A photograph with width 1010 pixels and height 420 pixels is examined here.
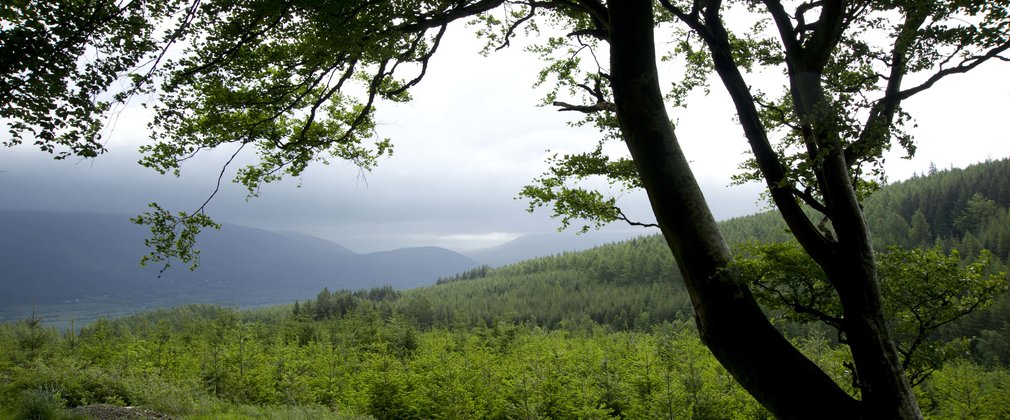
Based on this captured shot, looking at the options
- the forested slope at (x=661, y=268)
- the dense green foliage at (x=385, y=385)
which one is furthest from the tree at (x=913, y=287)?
the forested slope at (x=661, y=268)

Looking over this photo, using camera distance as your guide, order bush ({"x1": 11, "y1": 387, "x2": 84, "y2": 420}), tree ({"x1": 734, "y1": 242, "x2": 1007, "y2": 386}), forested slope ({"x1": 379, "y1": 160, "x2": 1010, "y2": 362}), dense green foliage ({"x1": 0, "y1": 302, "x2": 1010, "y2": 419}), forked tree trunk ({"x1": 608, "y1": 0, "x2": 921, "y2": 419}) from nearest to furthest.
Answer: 1. forked tree trunk ({"x1": 608, "y1": 0, "x2": 921, "y2": 419})
2. tree ({"x1": 734, "y1": 242, "x2": 1007, "y2": 386})
3. bush ({"x1": 11, "y1": 387, "x2": 84, "y2": 420})
4. dense green foliage ({"x1": 0, "y1": 302, "x2": 1010, "y2": 419})
5. forested slope ({"x1": 379, "y1": 160, "x2": 1010, "y2": 362})

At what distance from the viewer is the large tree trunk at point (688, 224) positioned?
3.28m

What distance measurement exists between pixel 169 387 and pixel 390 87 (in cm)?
912

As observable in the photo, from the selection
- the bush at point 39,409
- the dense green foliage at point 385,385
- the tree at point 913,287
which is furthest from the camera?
the dense green foliage at point 385,385

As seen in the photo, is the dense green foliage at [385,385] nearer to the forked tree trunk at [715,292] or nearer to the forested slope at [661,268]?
the forked tree trunk at [715,292]

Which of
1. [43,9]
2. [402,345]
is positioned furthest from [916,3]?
[402,345]

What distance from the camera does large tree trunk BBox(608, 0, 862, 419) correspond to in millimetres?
3279

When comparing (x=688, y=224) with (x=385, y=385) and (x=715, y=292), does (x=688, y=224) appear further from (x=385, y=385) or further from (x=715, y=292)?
(x=385, y=385)

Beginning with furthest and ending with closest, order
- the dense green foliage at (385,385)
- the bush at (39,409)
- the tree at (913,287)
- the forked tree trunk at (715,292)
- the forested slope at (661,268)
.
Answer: the forested slope at (661,268)
the dense green foliage at (385,385)
the bush at (39,409)
the tree at (913,287)
the forked tree trunk at (715,292)

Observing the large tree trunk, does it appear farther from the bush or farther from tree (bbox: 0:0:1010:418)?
the bush

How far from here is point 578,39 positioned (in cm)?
737

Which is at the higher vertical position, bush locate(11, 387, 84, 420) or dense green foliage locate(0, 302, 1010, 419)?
bush locate(11, 387, 84, 420)

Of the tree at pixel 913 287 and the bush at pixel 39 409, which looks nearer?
the tree at pixel 913 287

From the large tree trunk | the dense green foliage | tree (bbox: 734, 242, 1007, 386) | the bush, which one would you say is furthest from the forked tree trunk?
the bush
